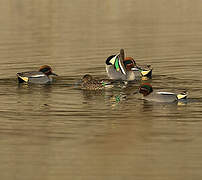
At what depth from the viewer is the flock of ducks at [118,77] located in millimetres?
19844

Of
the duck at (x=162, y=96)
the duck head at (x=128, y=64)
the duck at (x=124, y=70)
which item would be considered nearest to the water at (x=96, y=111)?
the duck at (x=162, y=96)

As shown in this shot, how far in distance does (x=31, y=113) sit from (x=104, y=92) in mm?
3150

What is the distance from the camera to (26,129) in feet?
55.8

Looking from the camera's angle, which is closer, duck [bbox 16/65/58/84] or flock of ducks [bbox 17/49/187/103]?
flock of ducks [bbox 17/49/187/103]

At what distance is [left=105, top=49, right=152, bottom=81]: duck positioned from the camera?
77.8 ft

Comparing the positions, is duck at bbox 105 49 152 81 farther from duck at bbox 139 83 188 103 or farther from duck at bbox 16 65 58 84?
duck at bbox 139 83 188 103

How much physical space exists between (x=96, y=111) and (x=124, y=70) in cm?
526

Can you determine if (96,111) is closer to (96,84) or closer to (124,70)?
(96,84)

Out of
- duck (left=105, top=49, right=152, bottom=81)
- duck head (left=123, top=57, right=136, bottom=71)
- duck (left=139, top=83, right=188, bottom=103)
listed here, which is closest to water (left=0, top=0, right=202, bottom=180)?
duck (left=139, top=83, right=188, bottom=103)

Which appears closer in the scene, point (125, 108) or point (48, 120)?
point (48, 120)

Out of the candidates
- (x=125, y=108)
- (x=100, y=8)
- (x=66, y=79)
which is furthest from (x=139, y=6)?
(x=125, y=108)

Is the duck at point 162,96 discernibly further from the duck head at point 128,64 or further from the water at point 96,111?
the duck head at point 128,64

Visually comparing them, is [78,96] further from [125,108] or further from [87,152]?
[87,152]

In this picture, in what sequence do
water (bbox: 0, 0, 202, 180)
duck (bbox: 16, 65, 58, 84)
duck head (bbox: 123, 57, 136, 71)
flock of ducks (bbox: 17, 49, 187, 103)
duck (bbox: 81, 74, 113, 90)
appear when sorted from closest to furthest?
water (bbox: 0, 0, 202, 180) → flock of ducks (bbox: 17, 49, 187, 103) → duck (bbox: 81, 74, 113, 90) → duck (bbox: 16, 65, 58, 84) → duck head (bbox: 123, 57, 136, 71)
